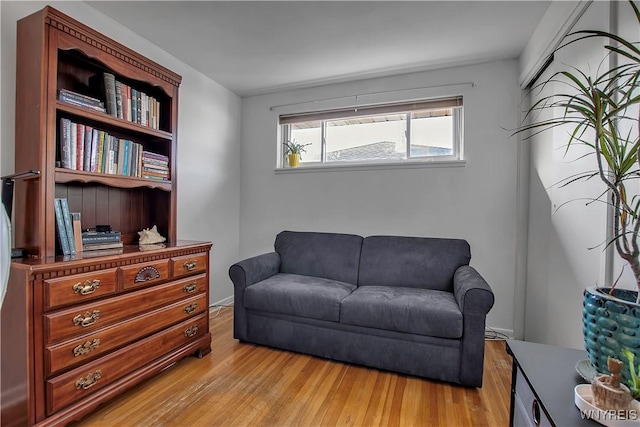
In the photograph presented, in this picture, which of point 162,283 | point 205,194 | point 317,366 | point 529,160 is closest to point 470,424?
point 317,366

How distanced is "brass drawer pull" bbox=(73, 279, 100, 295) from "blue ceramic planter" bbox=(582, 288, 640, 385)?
2.01 m

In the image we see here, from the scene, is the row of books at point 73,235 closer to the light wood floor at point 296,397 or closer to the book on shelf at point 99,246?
the book on shelf at point 99,246

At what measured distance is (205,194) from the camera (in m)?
3.04

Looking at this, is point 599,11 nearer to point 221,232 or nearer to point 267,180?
point 267,180

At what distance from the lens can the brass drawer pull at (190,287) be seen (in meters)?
2.04

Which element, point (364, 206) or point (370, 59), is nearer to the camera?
point (370, 59)

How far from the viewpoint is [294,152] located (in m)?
3.36

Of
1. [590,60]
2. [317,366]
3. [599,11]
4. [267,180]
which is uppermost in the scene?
[599,11]

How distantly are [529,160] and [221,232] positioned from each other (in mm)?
3019

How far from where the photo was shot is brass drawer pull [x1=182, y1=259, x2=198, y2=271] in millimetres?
2037

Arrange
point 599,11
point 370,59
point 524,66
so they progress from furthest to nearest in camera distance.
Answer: point 370,59 → point 524,66 → point 599,11

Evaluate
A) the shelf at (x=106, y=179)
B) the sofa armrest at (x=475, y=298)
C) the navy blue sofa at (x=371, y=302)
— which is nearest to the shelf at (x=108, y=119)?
the shelf at (x=106, y=179)

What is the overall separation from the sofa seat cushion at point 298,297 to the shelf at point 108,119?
51.8 inches

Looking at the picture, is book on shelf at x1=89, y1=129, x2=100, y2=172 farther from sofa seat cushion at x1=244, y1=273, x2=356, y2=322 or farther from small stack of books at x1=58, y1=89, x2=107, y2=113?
sofa seat cushion at x1=244, y1=273, x2=356, y2=322
